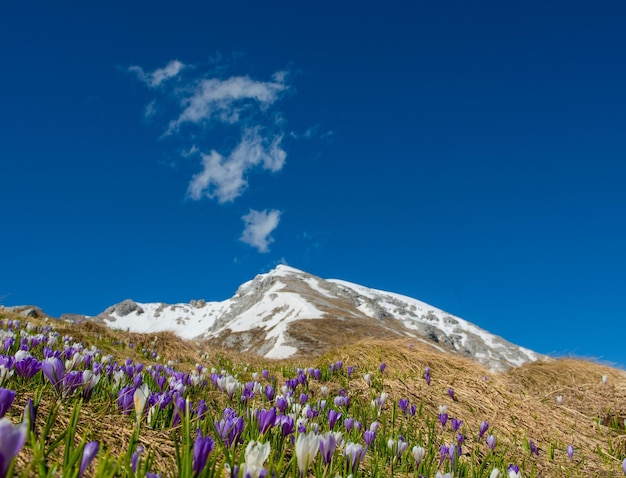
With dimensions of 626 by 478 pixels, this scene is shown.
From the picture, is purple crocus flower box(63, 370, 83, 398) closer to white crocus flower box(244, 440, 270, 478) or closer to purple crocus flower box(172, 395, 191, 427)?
purple crocus flower box(172, 395, 191, 427)

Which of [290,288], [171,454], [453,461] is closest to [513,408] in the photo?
[453,461]

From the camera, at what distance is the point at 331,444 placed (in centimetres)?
243

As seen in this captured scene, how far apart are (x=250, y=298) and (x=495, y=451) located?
566ft

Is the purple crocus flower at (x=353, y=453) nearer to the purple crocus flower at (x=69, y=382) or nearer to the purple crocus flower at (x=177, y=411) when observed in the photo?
the purple crocus flower at (x=177, y=411)

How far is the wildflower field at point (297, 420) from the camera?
205 cm

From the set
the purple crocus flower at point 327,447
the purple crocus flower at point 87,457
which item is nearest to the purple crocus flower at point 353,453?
the purple crocus flower at point 327,447

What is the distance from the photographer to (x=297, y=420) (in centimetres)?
337

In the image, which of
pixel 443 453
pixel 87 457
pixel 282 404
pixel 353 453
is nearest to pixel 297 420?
pixel 282 404

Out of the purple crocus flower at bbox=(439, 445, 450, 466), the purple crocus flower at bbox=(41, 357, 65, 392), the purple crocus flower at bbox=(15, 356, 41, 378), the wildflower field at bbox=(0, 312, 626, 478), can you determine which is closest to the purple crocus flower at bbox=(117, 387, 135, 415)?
the wildflower field at bbox=(0, 312, 626, 478)

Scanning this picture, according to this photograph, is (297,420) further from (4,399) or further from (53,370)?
(4,399)

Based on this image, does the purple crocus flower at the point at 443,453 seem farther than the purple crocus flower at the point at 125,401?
Yes

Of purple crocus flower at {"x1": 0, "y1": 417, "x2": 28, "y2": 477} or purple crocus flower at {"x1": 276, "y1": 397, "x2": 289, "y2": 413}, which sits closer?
purple crocus flower at {"x1": 0, "y1": 417, "x2": 28, "y2": 477}

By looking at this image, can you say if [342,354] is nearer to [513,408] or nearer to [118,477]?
[513,408]

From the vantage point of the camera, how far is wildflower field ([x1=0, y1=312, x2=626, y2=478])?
6.73ft
